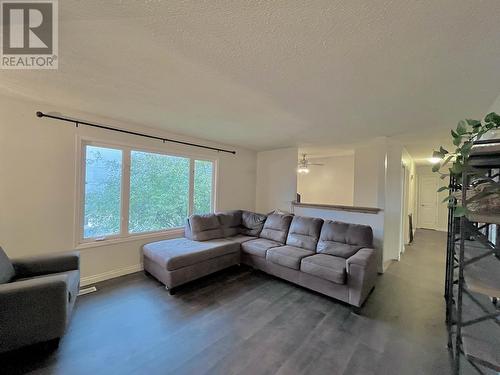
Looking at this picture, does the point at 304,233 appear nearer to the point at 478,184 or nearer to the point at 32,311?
the point at 478,184

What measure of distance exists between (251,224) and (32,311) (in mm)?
3114

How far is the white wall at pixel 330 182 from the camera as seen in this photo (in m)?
6.15

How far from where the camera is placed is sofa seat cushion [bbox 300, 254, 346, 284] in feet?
8.21

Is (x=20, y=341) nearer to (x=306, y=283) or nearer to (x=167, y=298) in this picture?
(x=167, y=298)

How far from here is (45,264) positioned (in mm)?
2158

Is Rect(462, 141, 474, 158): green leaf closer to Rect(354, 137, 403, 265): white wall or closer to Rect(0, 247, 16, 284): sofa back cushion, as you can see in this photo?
Rect(354, 137, 403, 265): white wall

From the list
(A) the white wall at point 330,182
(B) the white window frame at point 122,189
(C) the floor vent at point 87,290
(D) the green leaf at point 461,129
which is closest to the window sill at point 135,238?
(B) the white window frame at point 122,189

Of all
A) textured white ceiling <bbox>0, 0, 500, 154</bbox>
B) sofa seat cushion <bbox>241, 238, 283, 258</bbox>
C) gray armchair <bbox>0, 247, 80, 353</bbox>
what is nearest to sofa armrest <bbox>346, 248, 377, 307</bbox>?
sofa seat cushion <bbox>241, 238, 283, 258</bbox>

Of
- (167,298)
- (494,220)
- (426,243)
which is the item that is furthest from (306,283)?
(426,243)

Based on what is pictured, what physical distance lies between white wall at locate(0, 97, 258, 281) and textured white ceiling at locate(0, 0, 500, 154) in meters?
0.32

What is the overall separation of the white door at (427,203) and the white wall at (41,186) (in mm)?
9053

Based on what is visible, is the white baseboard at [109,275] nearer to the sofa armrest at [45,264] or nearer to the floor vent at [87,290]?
the floor vent at [87,290]

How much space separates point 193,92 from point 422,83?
6.64ft

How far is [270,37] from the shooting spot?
129 cm
